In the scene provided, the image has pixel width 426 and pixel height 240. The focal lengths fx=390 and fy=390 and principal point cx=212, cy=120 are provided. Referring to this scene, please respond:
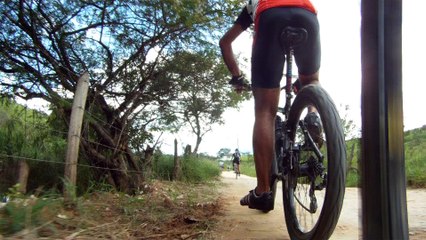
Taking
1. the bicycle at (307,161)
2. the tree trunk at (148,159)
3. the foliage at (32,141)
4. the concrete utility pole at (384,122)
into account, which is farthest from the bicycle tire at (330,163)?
the tree trunk at (148,159)

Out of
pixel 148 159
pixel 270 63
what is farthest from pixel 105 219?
pixel 148 159

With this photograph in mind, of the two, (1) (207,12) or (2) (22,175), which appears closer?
(2) (22,175)

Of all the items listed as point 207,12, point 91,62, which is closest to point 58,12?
point 91,62

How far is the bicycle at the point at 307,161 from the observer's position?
165 centimetres

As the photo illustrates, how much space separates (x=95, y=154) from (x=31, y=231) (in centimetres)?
331

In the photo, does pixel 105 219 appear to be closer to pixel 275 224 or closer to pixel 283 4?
pixel 275 224

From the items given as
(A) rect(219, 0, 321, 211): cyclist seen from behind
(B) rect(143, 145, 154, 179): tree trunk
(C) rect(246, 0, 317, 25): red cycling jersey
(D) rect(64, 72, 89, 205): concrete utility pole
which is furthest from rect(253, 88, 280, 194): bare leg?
(B) rect(143, 145, 154, 179): tree trunk

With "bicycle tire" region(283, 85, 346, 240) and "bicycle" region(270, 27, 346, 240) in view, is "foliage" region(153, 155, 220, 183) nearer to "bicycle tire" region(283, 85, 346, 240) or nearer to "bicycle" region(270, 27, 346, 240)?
"bicycle" region(270, 27, 346, 240)

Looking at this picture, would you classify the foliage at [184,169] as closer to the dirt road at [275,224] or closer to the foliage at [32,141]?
the foliage at [32,141]

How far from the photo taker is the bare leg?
225cm

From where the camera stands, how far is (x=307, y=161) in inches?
79.4

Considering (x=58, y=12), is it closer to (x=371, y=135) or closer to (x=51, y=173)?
(x=51, y=173)

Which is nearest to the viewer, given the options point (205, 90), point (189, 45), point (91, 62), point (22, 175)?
point (22, 175)

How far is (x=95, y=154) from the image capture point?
496 cm
